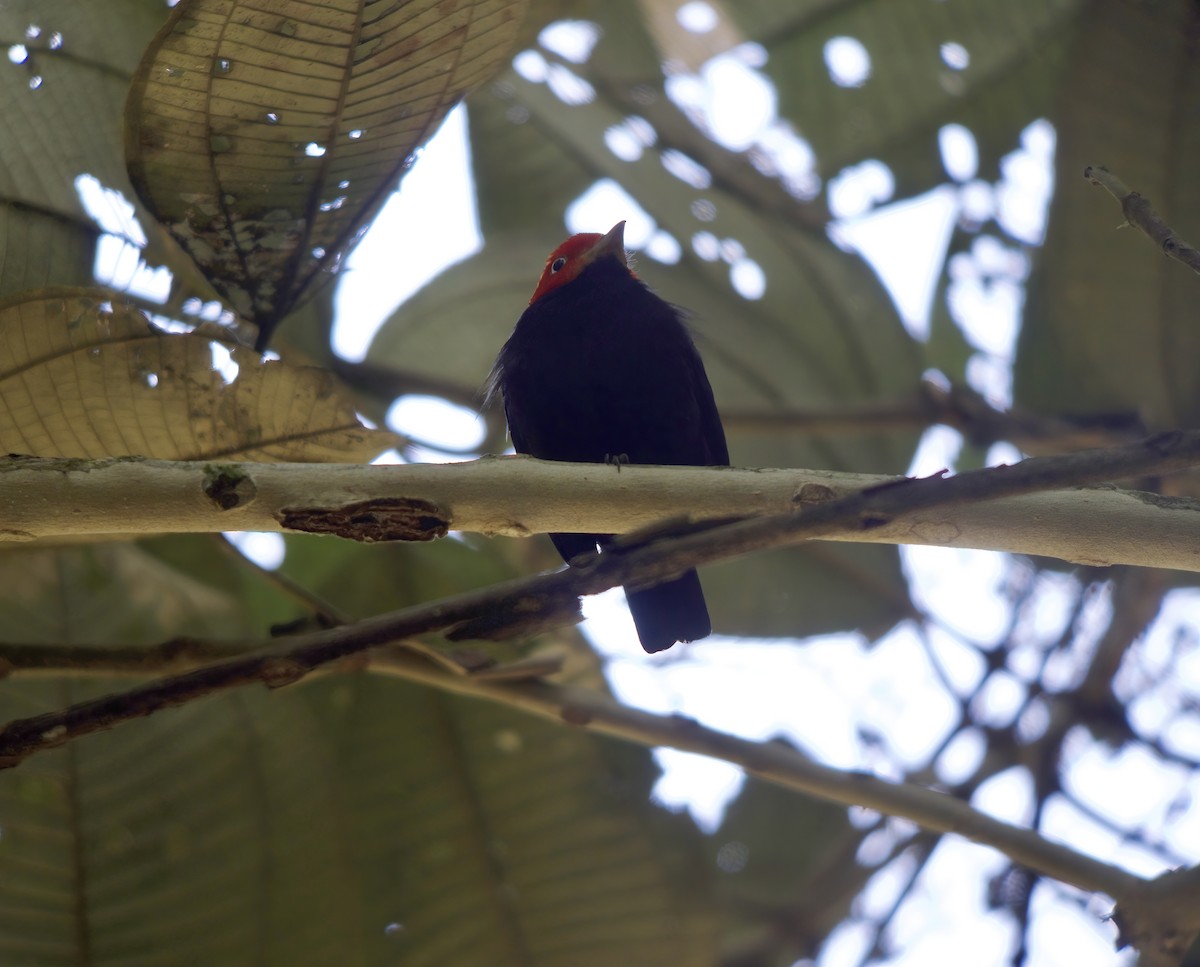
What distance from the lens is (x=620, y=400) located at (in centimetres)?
304

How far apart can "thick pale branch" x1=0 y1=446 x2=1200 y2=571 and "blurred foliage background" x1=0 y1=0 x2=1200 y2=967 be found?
1.58 feet

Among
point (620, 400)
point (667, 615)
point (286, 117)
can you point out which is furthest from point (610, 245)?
point (286, 117)

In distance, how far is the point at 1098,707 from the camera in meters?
4.26

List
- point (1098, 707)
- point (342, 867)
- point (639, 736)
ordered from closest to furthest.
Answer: point (639, 736), point (342, 867), point (1098, 707)

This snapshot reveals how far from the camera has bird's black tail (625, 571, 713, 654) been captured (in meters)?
2.96

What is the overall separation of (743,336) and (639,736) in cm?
249

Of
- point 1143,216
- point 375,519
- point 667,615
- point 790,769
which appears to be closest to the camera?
point 375,519

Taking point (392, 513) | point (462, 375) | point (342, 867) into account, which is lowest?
point (392, 513)

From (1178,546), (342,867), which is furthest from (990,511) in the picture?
(342,867)

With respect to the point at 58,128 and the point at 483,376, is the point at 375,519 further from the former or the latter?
the point at 483,376

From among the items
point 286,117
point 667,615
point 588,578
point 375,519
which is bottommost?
point 588,578

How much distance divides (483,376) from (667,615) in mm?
1695

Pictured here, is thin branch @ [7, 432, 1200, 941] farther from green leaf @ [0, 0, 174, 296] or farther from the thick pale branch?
green leaf @ [0, 0, 174, 296]

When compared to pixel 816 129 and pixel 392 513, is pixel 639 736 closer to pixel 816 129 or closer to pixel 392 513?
pixel 392 513
